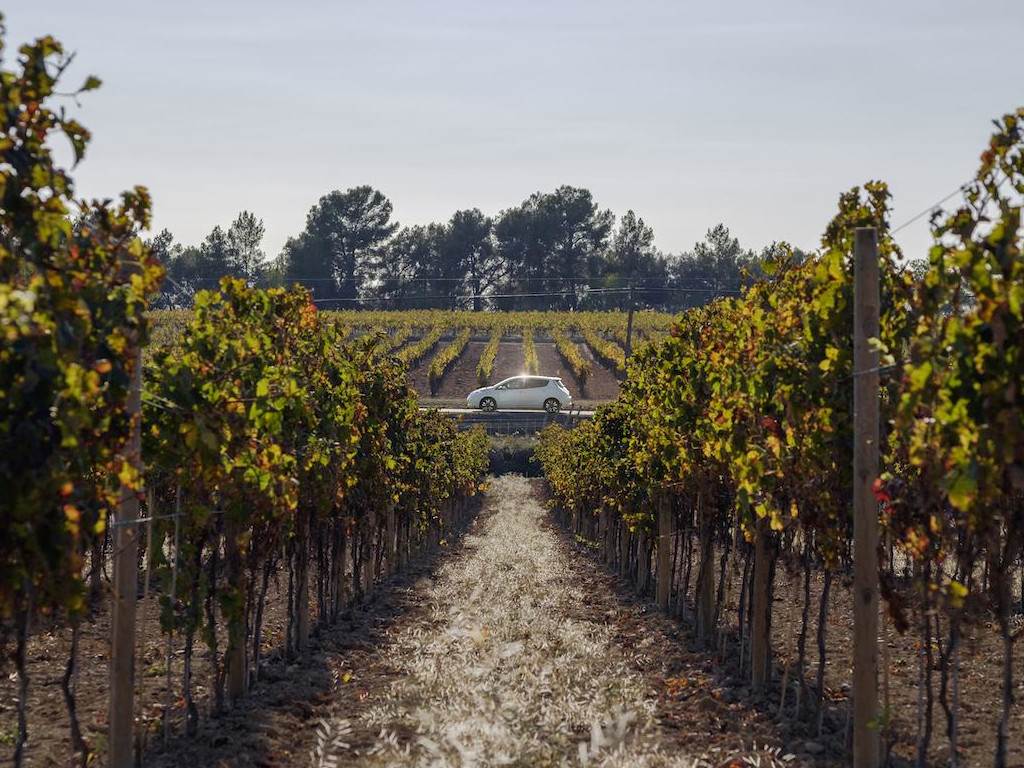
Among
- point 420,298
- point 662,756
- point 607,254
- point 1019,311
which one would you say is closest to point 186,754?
point 662,756

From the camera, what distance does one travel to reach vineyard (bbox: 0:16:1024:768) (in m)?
5.35

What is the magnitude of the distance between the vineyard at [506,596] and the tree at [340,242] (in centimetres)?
7451

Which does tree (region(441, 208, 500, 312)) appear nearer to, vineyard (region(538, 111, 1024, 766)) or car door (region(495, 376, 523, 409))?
car door (region(495, 376, 523, 409))

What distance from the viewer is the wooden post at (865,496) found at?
7.15 meters

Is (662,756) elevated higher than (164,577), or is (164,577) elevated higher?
(164,577)

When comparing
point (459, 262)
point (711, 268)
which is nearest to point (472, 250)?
point (459, 262)

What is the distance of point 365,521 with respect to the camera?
15.4 meters

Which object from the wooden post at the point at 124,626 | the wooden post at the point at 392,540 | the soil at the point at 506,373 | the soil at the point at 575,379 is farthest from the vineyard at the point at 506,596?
the soil at the point at 575,379

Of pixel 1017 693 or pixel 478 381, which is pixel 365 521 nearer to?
pixel 1017 693

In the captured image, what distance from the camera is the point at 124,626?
723cm

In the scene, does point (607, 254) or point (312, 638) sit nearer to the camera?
point (312, 638)

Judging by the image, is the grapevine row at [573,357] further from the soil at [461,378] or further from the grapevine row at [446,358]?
the grapevine row at [446,358]

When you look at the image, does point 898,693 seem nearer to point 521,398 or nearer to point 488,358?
point 521,398

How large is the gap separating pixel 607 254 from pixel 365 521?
86026mm
